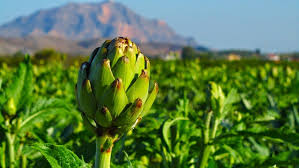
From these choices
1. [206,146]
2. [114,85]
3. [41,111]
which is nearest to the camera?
[114,85]

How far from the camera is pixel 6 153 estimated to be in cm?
136

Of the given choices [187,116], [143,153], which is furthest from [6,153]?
[187,116]

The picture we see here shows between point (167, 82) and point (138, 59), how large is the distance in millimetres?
3527

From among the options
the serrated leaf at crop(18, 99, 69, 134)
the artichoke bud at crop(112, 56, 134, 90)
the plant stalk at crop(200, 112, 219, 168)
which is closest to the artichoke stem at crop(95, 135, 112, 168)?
the artichoke bud at crop(112, 56, 134, 90)

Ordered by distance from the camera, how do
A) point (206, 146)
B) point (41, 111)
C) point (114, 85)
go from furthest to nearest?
point (41, 111), point (206, 146), point (114, 85)

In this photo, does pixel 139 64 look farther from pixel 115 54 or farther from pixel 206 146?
pixel 206 146

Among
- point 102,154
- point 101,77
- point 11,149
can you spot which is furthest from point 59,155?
point 11,149

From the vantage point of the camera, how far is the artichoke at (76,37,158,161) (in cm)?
70

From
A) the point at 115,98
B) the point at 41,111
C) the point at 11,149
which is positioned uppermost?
the point at 115,98

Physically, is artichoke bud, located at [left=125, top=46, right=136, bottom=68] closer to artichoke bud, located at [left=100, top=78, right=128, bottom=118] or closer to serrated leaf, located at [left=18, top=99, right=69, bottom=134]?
artichoke bud, located at [left=100, top=78, right=128, bottom=118]

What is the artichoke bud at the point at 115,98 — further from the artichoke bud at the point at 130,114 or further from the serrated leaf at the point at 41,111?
the serrated leaf at the point at 41,111

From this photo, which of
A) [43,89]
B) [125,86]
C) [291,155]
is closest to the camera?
[125,86]

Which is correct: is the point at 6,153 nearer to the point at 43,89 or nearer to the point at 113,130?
the point at 113,130

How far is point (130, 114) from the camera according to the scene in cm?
73
